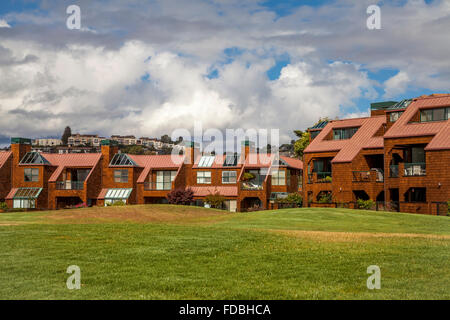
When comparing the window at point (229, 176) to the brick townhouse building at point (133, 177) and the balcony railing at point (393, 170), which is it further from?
the balcony railing at point (393, 170)

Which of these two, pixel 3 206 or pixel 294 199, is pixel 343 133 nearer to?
pixel 294 199

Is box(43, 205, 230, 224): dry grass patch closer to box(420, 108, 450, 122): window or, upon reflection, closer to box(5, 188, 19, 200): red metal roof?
box(420, 108, 450, 122): window

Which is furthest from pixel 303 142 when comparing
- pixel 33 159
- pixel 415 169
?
pixel 33 159

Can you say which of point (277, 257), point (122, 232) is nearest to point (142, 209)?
point (122, 232)

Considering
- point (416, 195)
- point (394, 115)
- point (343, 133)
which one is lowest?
point (416, 195)

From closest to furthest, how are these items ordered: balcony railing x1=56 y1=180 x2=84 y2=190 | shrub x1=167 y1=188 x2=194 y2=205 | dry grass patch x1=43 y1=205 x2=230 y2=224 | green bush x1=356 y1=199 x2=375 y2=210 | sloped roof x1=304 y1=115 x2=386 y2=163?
dry grass patch x1=43 y1=205 x2=230 y2=224, green bush x1=356 y1=199 x2=375 y2=210, sloped roof x1=304 y1=115 x2=386 y2=163, shrub x1=167 y1=188 x2=194 y2=205, balcony railing x1=56 y1=180 x2=84 y2=190

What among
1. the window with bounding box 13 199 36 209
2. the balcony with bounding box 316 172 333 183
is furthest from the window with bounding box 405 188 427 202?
the window with bounding box 13 199 36 209

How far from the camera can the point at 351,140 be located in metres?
54.3

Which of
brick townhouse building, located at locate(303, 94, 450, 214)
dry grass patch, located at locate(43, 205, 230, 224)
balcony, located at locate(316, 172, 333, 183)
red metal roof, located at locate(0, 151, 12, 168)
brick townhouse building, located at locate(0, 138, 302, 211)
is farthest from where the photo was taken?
red metal roof, located at locate(0, 151, 12, 168)

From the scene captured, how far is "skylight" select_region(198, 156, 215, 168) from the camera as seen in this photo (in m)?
68.2

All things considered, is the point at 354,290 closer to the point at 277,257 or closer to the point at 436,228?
the point at 277,257

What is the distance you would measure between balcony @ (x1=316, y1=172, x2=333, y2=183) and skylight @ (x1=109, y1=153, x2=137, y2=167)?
25.5 metres

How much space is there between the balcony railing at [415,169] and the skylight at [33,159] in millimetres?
45896

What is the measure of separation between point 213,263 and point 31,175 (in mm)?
57572
